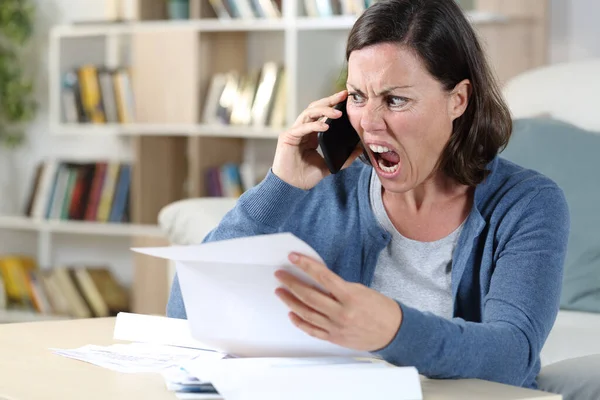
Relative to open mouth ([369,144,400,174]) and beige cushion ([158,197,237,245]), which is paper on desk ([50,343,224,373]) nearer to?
open mouth ([369,144,400,174])

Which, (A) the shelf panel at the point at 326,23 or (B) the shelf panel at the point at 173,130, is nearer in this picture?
(A) the shelf panel at the point at 326,23

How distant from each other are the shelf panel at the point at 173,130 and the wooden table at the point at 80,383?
2.34 metres

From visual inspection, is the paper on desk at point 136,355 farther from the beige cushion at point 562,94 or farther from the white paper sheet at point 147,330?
the beige cushion at point 562,94

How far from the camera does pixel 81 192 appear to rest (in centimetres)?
405

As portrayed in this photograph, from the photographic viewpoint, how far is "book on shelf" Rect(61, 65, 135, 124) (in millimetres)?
3926

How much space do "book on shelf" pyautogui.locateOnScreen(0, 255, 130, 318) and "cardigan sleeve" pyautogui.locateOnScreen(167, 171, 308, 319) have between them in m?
2.61

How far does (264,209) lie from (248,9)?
224cm

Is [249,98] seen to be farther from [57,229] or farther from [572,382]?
[572,382]

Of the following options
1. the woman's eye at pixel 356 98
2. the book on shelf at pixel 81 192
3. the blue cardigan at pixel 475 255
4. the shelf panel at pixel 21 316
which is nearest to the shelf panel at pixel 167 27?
the book on shelf at pixel 81 192

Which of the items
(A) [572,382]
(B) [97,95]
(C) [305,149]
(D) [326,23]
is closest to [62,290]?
(B) [97,95]

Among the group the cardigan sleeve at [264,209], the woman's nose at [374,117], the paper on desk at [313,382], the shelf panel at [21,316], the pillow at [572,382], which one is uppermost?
the woman's nose at [374,117]

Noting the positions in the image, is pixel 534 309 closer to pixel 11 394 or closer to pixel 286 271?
pixel 286 271

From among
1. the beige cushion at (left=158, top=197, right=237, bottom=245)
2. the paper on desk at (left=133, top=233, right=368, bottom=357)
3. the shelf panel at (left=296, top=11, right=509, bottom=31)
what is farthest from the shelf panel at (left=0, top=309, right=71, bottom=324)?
the paper on desk at (left=133, top=233, right=368, bottom=357)

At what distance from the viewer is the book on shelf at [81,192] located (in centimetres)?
397
